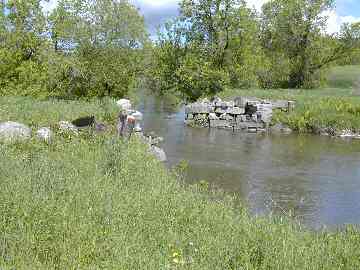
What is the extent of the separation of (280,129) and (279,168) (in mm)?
9606

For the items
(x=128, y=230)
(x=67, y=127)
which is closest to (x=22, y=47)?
(x=67, y=127)

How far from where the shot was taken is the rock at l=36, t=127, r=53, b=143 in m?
12.1

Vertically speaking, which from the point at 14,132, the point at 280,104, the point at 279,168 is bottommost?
the point at 279,168

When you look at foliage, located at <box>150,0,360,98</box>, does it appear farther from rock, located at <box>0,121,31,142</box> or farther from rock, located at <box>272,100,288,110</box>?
rock, located at <box>0,121,31,142</box>

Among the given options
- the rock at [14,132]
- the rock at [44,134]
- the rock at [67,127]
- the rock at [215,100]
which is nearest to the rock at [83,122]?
the rock at [67,127]

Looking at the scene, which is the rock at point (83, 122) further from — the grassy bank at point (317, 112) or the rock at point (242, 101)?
the grassy bank at point (317, 112)

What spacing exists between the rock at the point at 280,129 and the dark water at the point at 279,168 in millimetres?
1385

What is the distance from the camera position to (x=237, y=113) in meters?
26.2

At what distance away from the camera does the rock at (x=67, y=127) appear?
42.9ft

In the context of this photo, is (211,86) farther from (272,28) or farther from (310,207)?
(310,207)

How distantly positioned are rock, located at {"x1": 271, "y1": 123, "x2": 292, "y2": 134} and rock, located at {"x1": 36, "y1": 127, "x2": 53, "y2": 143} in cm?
1479

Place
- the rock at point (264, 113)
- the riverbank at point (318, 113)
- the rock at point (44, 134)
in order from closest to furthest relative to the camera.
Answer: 1. the rock at point (44, 134)
2. the riverbank at point (318, 113)
3. the rock at point (264, 113)

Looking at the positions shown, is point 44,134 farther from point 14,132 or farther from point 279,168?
point 279,168

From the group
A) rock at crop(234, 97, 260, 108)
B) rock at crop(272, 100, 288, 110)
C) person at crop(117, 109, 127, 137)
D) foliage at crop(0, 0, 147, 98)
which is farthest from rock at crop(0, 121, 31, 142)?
rock at crop(272, 100, 288, 110)
